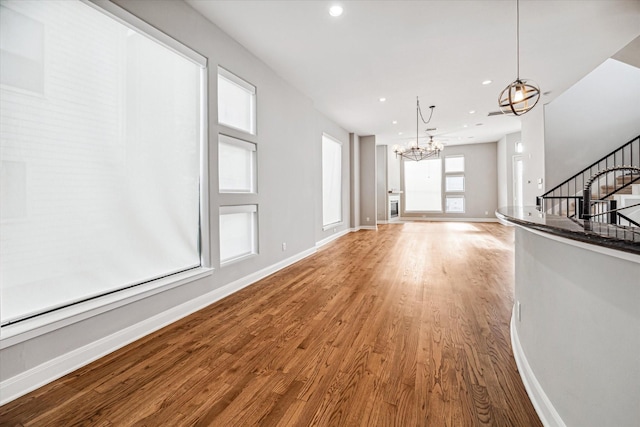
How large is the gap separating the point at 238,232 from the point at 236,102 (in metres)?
1.68

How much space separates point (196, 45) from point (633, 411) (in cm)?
382

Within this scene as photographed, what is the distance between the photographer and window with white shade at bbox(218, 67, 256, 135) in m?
3.32

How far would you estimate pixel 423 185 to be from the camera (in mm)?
12625

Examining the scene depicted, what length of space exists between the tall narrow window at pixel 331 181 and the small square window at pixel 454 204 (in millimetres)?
6489

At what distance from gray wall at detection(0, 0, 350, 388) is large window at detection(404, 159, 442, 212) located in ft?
24.5

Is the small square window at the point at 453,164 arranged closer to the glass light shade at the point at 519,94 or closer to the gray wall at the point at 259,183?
the gray wall at the point at 259,183

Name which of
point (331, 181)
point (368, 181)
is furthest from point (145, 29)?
point (368, 181)

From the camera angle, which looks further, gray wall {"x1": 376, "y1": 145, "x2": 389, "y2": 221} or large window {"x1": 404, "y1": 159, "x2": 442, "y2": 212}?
large window {"x1": 404, "y1": 159, "x2": 442, "y2": 212}

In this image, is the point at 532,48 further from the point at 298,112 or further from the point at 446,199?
the point at 446,199

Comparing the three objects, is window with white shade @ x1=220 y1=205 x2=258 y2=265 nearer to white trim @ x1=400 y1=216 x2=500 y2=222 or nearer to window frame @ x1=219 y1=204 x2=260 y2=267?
window frame @ x1=219 y1=204 x2=260 y2=267

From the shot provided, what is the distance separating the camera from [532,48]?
149 inches

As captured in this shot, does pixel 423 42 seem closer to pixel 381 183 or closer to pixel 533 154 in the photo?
pixel 533 154

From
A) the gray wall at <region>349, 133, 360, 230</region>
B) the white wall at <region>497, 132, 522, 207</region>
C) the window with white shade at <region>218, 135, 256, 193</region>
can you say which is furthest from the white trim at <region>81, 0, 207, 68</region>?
the white wall at <region>497, 132, 522, 207</region>

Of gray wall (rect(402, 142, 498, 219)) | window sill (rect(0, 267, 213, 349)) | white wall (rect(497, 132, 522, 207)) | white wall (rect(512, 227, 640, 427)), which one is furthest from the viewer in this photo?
gray wall (rect(402, 142, 498, 219))
